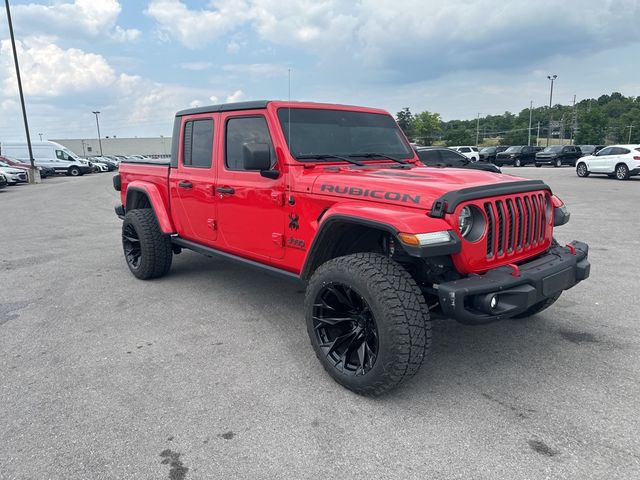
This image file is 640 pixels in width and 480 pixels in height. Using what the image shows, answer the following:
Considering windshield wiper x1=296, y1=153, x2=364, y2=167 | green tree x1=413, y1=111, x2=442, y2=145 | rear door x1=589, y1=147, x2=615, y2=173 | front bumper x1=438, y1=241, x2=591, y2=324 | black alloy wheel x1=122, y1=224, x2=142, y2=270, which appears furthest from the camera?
green tree x1=413, y1=111, x2=442, y2=145

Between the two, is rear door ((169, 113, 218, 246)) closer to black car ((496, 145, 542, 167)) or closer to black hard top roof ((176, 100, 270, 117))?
black hard top roof ((176, 100, 270, 117))

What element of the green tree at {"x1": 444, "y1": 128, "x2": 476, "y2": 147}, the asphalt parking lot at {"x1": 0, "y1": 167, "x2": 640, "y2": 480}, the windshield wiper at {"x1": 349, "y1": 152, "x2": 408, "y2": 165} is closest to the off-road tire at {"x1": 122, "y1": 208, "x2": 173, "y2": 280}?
the asphalt parking lot at {"x1": 0, "y1": 167, "x2": 640, "y2": 480}

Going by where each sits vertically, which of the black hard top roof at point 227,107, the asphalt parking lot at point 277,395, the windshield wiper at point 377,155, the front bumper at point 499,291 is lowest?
the asphalt parking lot at point 277,395

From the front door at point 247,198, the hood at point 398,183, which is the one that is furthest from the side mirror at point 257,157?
the hood at point 398,183

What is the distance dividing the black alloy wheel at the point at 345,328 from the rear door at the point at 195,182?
5.61ft

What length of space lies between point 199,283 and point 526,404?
372 cm

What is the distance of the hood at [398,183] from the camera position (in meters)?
2.86

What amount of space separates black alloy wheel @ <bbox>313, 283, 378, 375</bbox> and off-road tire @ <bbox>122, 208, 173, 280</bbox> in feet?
8.71

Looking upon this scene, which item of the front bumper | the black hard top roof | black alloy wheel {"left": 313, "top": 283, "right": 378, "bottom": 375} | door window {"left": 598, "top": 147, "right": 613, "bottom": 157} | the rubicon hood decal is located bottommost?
black alloy wheel {"left": 313, "top": 283, "right": 378, "bottom": 375}

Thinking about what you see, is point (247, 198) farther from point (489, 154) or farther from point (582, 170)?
point (489, 154)

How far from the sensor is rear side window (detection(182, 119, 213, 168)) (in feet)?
14.6

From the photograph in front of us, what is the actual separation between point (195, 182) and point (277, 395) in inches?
94.0

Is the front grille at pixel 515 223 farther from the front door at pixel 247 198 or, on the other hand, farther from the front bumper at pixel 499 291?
the front door at pixel 247 198

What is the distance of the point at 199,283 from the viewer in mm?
5402
